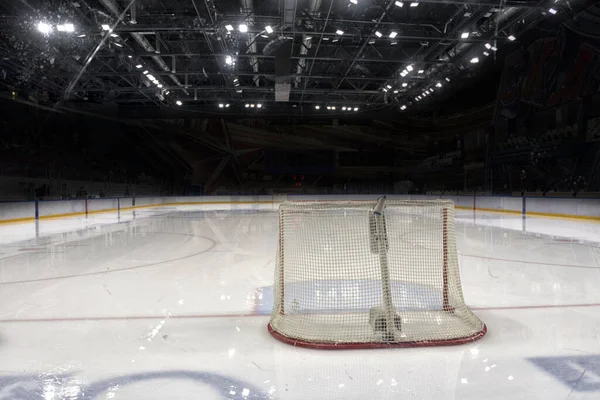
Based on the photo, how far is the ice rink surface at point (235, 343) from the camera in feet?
7.50

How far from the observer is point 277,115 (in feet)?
88.1

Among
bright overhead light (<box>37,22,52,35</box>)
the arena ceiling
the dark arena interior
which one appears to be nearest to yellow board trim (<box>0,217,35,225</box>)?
the dark arena interior

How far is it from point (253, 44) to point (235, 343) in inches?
589

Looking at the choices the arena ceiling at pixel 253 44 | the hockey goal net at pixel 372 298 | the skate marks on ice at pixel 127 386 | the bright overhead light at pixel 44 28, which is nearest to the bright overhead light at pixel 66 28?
the arena ceiling at pixel 253 44

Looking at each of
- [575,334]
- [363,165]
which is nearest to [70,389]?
[575,334]

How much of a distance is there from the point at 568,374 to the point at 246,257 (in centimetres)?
507

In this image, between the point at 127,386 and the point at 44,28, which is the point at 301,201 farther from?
the point at 44,28

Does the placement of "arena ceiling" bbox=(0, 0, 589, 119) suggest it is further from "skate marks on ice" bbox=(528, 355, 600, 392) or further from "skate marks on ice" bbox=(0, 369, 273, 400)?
"skate marks on ice" bbox=(0, 369, 273, 400)

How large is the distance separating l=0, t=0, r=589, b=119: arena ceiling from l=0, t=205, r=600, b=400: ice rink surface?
29.0 ft

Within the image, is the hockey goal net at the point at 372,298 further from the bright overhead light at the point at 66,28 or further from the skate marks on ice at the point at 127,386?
the bright overhead light at the point at 66,28

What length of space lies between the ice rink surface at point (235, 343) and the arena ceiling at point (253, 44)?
8845 mm

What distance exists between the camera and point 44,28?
1198 centimetres

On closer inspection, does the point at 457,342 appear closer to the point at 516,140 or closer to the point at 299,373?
the point at 299,373

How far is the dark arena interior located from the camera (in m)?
2.69
